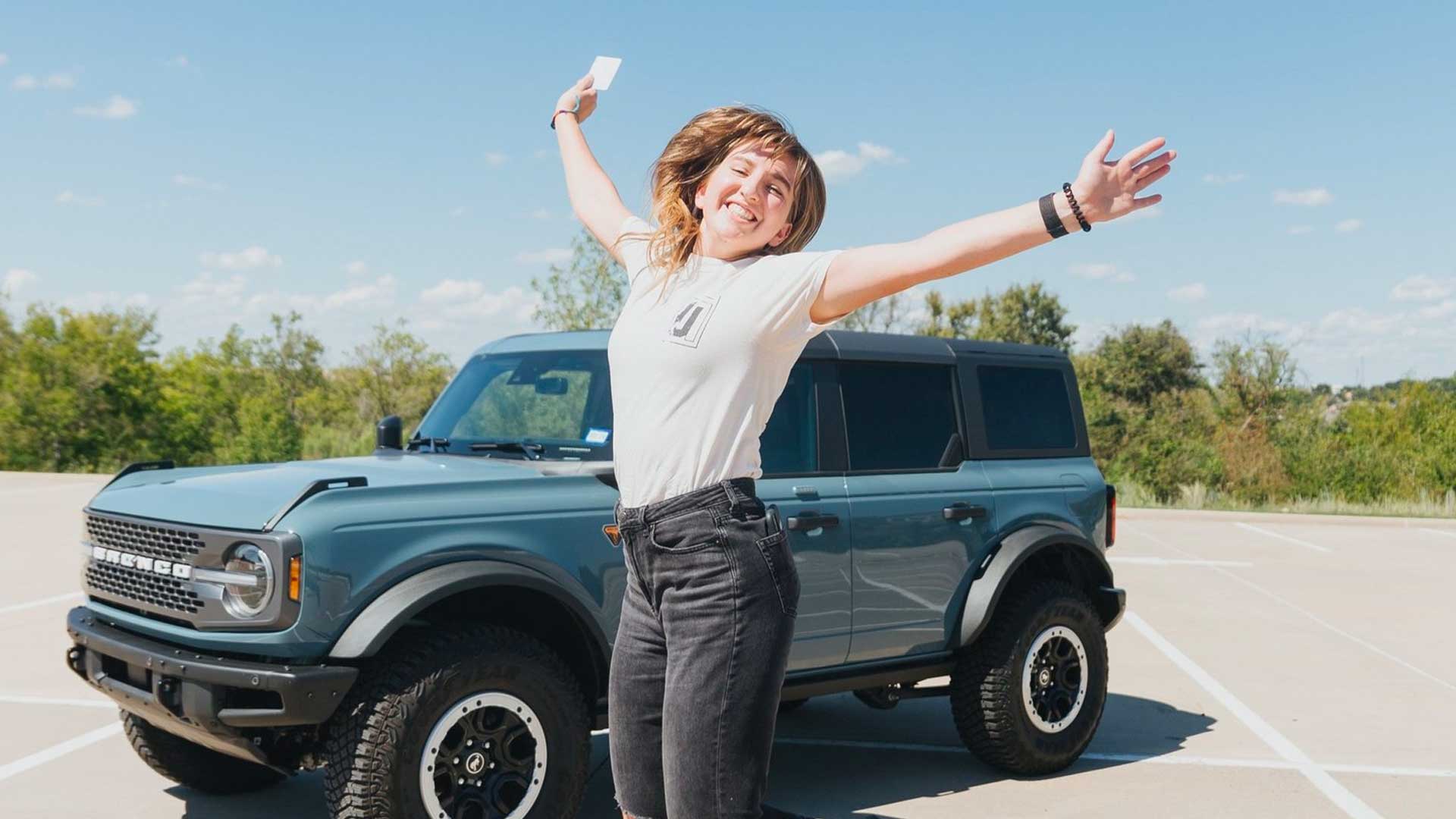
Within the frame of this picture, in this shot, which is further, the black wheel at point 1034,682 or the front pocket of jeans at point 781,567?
the black wheel at point 1034,682

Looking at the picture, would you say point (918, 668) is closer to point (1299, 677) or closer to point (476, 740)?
point (476, 740)

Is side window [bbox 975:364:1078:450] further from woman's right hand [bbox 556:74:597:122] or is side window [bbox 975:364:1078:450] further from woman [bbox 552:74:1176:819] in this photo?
woman [bbox 552:74:1176:819]

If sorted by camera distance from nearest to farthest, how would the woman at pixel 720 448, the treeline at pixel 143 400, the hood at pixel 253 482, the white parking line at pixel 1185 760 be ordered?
the woman at pixel 720 448
the hood at pixel 253 482
the white parking line at pixel 1185 760
the treeline at pixel 143 400

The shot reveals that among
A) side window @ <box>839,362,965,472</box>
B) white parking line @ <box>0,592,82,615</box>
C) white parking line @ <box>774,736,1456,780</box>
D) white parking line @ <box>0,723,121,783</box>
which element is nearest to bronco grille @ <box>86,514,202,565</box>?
white parking line @ <box>0,723,121,783</box>

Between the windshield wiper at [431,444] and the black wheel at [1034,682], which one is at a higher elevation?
the windshield wiper at [431,444]

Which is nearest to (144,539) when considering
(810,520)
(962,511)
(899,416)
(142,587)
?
(142,587)

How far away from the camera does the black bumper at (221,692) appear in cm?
388

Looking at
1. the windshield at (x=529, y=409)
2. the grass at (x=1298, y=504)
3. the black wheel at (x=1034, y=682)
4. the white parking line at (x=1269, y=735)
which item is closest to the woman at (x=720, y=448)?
the windshield at (x=529, y=409)

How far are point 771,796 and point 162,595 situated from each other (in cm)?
261

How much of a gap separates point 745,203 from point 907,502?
3143 mm

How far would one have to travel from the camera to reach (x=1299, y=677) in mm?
8328

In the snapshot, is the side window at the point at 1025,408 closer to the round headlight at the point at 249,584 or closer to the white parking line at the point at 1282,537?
the round headlight at the point at 249,584

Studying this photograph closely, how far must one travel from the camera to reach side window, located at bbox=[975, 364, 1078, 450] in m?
6.18

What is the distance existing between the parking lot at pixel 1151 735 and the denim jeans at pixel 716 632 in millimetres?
2983
